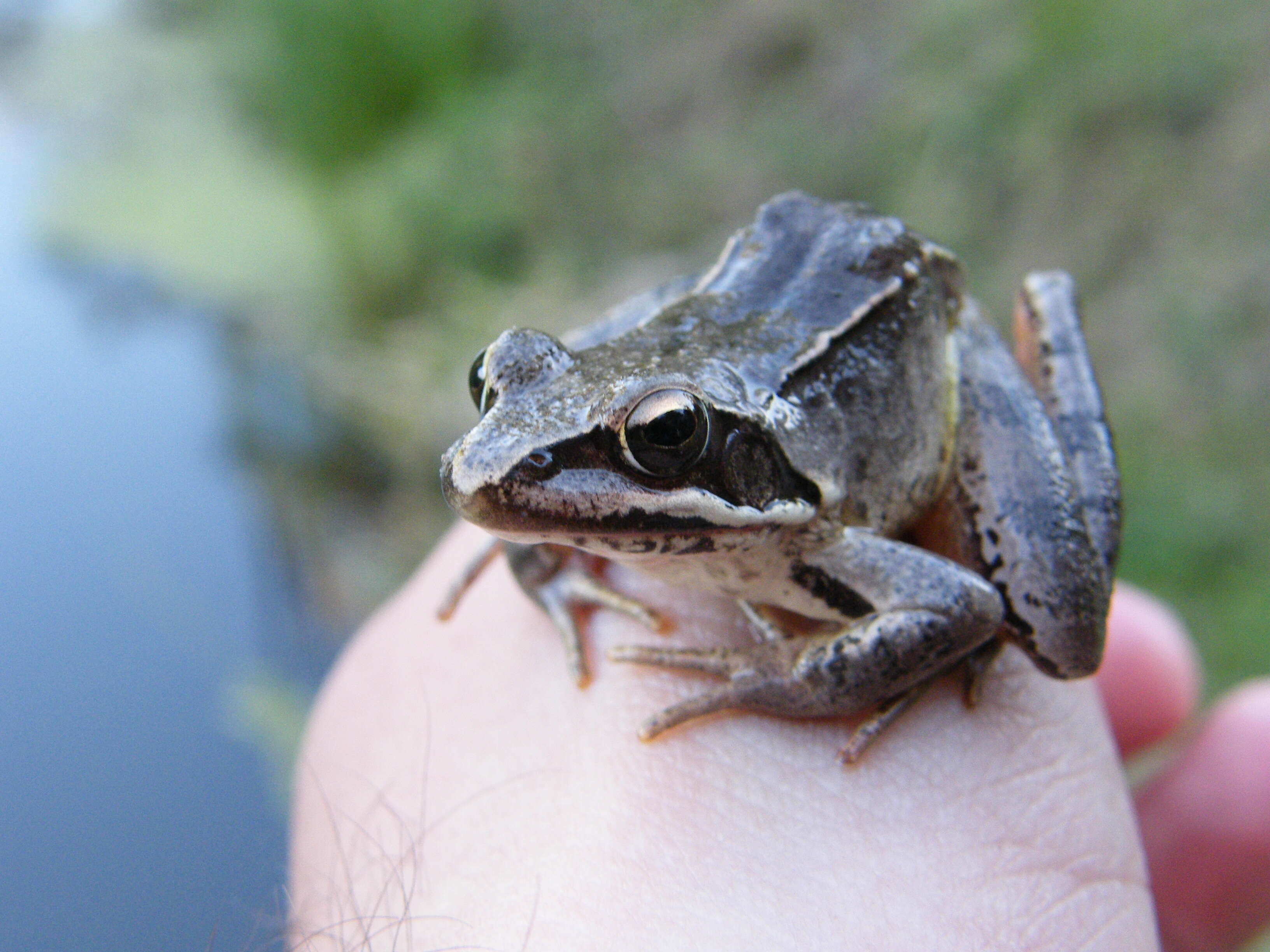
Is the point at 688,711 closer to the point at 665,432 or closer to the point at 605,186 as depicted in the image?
the point at 665,432

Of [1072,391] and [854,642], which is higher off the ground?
[1072,391]

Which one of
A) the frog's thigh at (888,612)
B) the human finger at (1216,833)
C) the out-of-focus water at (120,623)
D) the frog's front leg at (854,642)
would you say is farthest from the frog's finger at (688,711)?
the human finger at (1216,833)

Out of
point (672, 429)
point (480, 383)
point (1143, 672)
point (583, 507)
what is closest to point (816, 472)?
point (672, 429)

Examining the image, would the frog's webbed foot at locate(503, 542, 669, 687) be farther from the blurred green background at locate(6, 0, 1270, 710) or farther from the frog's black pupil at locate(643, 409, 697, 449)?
the blurred green background at locate(6, 0, 1270, 710)

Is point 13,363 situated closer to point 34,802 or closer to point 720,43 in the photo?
point 34,802

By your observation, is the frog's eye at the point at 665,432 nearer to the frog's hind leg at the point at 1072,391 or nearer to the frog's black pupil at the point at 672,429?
the frog's black pupil at the point at 672,429

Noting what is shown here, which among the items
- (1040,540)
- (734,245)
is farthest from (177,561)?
(1040,540)

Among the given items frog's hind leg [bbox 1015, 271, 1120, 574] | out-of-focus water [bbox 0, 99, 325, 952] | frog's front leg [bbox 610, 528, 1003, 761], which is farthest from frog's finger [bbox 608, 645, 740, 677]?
out-of-focus water [bbox 0, 99, 325, 952]
